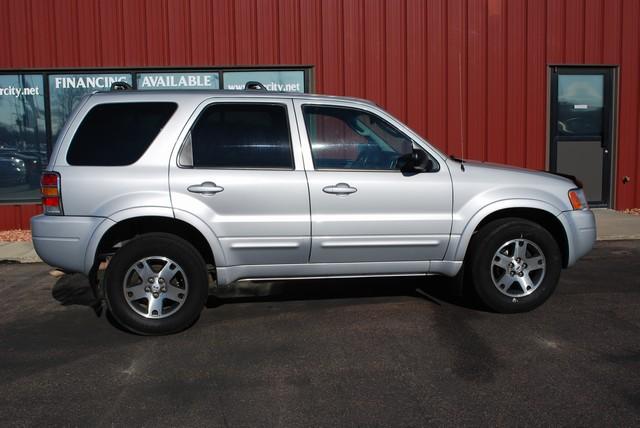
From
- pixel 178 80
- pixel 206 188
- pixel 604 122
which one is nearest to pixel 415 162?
pixel 206 188

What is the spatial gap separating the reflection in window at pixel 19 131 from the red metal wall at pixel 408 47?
0.36 m

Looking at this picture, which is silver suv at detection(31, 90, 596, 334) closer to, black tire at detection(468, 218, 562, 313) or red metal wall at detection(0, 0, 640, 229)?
black tire at detection(468, 218, 562, 313)

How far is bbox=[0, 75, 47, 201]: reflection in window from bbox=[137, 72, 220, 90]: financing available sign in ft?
5.56

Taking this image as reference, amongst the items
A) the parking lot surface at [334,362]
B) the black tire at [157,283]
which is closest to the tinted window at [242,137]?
the black tire at [157,283]

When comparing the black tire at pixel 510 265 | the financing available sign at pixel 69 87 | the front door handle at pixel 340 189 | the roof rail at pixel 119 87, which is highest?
the financing available sign at pixel 69 87

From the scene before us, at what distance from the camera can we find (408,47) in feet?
35.6

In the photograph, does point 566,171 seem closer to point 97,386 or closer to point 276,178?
point 276,178

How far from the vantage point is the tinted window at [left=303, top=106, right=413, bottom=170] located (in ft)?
17.1

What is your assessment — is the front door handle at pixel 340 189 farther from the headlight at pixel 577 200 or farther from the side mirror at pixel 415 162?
the headlight at pixel 577 200

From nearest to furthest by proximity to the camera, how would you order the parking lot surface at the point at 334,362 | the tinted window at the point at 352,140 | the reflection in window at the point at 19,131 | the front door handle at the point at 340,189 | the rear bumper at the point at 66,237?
1. the parking lot surface at the point at 334,362
2. the rear bumper at the point at 66,237
3. the front door handle at the point at 340,189
4. the tinted window at the point at 352,140
5. the reflection in window at the point at 19,131

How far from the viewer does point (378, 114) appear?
5336 millimetres

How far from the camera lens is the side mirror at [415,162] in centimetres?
515

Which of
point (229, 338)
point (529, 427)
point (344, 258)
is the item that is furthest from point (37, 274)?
point (529, 427)

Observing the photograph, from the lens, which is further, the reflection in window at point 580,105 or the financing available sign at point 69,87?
the reflection in window at point 580,105
